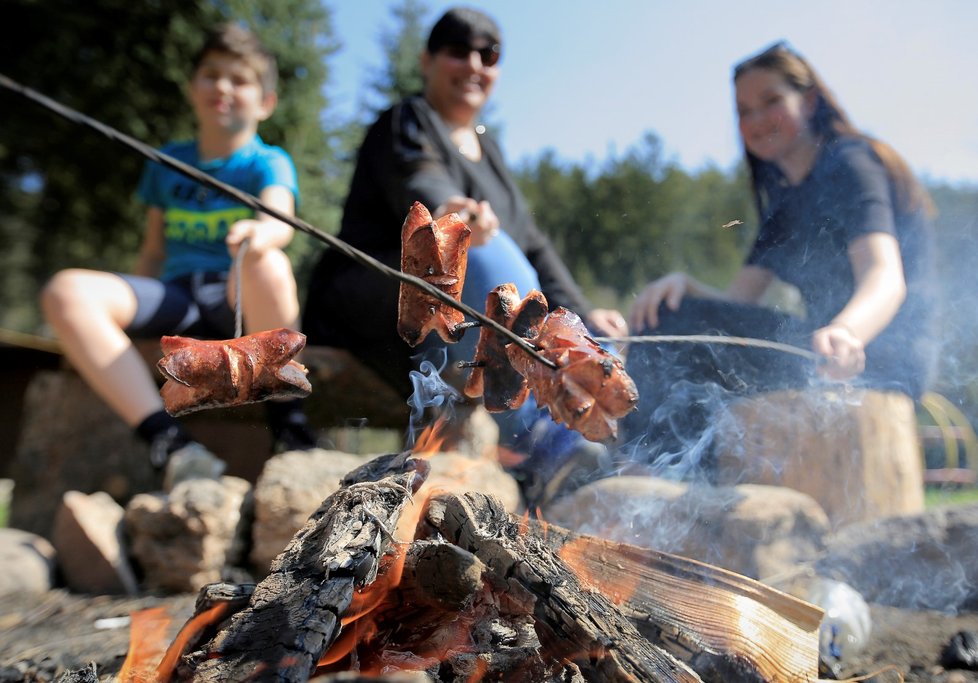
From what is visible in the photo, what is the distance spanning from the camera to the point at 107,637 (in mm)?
2617

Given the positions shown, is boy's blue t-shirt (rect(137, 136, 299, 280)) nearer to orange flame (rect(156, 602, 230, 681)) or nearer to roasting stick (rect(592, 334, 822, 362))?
roasting stick (rect(592, 334, 822, 362))

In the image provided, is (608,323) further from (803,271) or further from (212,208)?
(212,208)

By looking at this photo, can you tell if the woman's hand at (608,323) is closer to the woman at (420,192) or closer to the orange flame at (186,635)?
the woman at (420,192)

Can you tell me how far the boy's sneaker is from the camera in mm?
3455

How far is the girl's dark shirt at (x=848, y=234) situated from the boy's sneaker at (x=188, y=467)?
9.62 feet

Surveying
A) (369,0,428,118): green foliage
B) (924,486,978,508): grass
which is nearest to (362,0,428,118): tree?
(369,0,428,118): green foliage

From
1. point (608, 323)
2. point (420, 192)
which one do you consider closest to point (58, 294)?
point (420, 192)

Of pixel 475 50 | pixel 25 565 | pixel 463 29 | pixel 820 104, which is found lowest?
pixel 25 565

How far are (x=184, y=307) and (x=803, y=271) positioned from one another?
10.6 feet

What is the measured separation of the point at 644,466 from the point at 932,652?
48.4 inches

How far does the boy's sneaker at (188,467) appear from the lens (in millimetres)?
3455

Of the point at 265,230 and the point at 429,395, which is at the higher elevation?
the point at 265,230

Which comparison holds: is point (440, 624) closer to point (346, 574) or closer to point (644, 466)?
point (346, 574)

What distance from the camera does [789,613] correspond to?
1.86 meters
